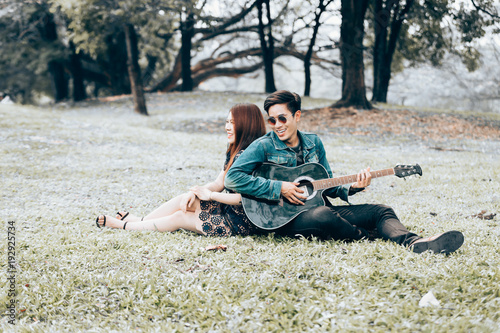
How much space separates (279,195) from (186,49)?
78.2ft

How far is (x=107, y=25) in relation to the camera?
19.5 meters

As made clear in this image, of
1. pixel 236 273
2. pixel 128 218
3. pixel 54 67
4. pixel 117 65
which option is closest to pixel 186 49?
pixel 117 65

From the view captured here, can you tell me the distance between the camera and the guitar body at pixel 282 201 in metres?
3.98

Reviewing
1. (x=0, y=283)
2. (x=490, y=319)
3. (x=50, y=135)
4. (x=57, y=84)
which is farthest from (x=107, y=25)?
(x=490, y=319)

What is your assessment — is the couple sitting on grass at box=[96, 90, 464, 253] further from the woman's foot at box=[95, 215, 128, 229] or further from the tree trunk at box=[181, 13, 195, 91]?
the tree trunk at box=[181, 13, 195, 91]

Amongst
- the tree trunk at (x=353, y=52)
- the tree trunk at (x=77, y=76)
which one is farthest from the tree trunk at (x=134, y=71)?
the tree trunk at (x=353, y=52)

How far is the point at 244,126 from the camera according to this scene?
429 cm

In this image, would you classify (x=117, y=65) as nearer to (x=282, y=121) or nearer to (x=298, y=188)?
(x=282, y=121)

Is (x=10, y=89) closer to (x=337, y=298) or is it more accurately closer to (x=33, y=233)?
(x=33, y=233)

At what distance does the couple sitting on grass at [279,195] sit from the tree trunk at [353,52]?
45.1ft

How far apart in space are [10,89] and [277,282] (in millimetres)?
33025

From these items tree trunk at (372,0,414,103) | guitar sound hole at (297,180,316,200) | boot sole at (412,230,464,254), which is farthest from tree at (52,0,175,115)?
boot sole at (412,230,464,254)

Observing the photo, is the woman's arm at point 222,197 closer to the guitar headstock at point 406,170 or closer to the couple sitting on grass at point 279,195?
the couple sitting on grass at point 279,195

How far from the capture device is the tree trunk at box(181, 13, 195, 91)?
82.2ft
